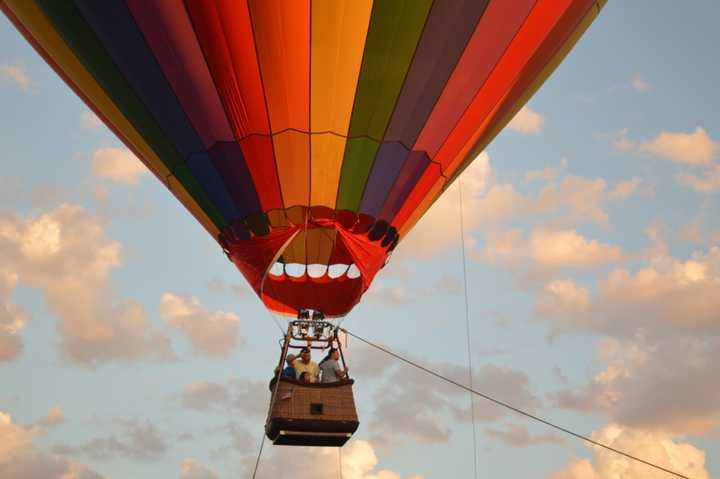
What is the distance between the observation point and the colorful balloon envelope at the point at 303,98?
12367mm

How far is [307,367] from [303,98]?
263 cm

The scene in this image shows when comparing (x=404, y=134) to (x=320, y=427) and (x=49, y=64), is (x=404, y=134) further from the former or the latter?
(x=49, y=64)

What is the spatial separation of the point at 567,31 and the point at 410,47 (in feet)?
6.44

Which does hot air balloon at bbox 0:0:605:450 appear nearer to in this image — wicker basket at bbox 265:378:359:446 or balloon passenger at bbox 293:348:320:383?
balloon passenger at bbox 293:348:320:383

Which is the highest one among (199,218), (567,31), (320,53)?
(567,31)

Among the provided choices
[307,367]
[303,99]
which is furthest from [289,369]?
[303,99]

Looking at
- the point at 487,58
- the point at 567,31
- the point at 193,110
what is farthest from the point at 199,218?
the point at 567,31

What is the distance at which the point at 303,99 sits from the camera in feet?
41.2

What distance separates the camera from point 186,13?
1232 cm

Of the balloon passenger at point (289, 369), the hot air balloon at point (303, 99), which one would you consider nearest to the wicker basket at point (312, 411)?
the balloon passenger at point (289, 369)

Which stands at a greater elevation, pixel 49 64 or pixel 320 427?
pixel 49 64

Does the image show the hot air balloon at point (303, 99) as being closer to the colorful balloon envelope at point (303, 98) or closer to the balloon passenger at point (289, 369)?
the colorful balloon envelope at point (303, 98)

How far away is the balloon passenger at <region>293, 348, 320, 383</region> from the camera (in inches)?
498

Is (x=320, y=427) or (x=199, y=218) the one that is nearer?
(x=320, y=427)
